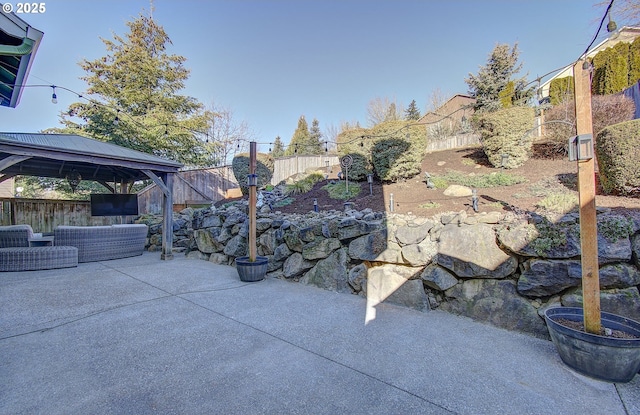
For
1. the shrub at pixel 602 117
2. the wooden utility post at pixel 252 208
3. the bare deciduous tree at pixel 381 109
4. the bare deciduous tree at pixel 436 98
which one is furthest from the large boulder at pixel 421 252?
the bare deciduous tree at pixel 436 98

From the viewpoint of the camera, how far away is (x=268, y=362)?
6.84 ft

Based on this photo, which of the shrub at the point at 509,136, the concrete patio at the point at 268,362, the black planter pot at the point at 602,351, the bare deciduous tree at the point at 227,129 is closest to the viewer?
the concrete patio at the point at 268,362

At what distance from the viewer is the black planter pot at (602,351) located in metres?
1.76

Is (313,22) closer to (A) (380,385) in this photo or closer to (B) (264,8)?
(B) (264,8)

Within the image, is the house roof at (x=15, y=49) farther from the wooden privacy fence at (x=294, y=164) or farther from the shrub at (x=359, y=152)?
the wooden privacy fence at (x=294, y=164)

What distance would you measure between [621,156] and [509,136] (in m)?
2.33

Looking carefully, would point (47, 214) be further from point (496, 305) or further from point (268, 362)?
point (496, 305)

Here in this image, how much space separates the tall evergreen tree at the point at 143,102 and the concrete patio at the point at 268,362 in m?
8.77

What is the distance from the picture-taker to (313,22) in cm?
746

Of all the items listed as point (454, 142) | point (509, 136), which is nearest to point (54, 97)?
point (509, 136)

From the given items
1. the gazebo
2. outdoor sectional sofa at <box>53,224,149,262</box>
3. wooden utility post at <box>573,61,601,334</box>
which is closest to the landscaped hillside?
wooden utility post at <box>573,61,601,334</box>

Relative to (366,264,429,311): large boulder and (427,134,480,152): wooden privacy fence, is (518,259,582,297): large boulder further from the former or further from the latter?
(427,134,480,152): wooden privacy fence

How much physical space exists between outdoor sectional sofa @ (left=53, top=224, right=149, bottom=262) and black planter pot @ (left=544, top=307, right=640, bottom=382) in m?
7.65

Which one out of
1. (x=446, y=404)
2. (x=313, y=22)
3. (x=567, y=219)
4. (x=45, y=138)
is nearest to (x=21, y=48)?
(x=45, y=138)
